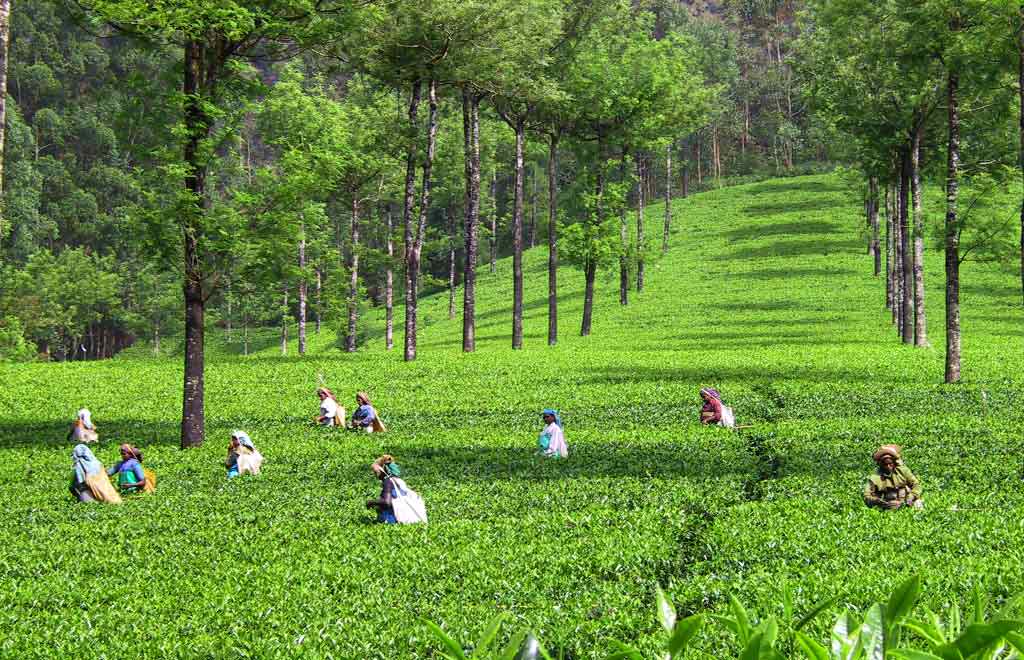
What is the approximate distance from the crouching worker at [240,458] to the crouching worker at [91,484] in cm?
264

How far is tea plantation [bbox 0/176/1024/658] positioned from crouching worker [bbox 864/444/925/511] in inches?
15.5

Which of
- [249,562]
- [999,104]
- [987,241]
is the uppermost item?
[999,104]

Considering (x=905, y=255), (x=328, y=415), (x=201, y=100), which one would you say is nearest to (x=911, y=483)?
(x=328, y=415)

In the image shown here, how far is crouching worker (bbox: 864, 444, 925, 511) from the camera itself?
48.2ft

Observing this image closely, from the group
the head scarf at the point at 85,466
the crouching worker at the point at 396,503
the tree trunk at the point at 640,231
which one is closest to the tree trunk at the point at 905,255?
the tree trunk at the point at 640,231

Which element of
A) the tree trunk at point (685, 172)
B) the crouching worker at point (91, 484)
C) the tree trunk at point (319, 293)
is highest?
the tree trunk at point (685, 172)

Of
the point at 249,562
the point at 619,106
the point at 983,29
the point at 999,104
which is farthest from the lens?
the point at 619,106

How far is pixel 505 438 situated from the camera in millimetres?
24766

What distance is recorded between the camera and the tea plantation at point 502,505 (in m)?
10.3

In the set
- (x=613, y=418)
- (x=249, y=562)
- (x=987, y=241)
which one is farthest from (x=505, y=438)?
(x=987, y=241)

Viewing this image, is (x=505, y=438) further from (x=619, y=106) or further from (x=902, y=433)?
(x=619, y=106)

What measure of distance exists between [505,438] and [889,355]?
2270cm

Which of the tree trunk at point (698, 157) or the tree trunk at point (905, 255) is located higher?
the tree trunk at point (698, 157)

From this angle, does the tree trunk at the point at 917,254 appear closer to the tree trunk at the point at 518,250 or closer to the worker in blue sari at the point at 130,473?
the tree trunk at the point at 518,250
